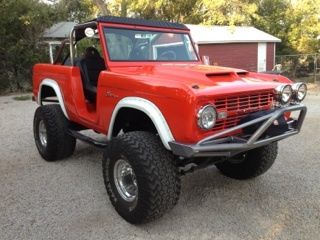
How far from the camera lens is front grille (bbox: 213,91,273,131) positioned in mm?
3680

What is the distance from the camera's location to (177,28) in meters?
5.56

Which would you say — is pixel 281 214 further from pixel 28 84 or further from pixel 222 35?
pixel 222 35

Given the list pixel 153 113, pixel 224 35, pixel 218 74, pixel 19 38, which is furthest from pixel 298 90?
pixel 224 35

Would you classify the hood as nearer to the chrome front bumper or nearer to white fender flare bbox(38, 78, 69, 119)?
the chrome front bumper

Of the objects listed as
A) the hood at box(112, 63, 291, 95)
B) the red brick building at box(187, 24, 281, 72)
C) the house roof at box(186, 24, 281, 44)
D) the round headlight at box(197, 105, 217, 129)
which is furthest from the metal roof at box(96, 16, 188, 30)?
the red brick building at box(187, 24, 281, 72)

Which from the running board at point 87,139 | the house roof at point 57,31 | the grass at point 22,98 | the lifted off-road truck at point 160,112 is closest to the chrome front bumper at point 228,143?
the lifted off-road truck at point 160,112

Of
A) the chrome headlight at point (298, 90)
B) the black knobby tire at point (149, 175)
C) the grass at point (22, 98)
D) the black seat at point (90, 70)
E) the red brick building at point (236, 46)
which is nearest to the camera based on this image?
the black knobby tire at point (149, 175)

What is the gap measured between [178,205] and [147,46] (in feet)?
6.68

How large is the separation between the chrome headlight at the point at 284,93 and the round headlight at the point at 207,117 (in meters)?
0.99

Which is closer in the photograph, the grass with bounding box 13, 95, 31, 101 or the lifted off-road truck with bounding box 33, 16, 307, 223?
the lifted off-road truck with bounding box 33, 16, 307, 223

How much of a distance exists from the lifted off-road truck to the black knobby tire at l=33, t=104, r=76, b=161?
0.01 m

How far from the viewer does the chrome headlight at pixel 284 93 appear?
4152mm

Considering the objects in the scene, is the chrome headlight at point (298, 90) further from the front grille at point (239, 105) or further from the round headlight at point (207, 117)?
the round headlight at point (207, 117)

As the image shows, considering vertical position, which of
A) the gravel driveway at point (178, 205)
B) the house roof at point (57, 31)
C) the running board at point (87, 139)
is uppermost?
the house roof at point (57, 31)
